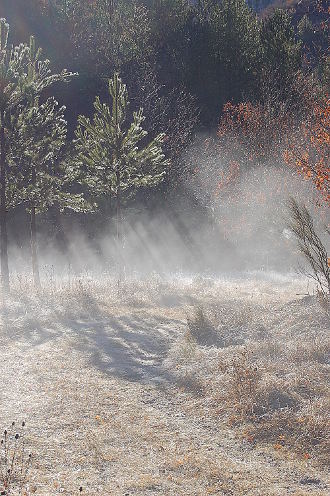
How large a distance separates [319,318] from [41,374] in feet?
20.4

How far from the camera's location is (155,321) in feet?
42.8

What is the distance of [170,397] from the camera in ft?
25.8

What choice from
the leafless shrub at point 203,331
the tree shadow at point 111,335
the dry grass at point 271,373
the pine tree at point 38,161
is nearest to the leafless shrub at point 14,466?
the dry grass at point 271,373

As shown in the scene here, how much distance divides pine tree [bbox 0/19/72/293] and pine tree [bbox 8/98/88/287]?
1.00 feet

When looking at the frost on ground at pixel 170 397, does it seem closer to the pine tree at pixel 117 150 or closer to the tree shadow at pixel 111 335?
the tree shadow at pixel 111 335

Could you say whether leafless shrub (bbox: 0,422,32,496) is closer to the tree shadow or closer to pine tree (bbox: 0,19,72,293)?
the tree shadow

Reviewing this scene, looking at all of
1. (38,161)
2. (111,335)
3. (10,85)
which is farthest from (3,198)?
(111,335)

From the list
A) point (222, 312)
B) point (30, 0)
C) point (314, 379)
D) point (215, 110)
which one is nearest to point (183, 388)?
point (314, 379)

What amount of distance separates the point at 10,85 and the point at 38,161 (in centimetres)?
269

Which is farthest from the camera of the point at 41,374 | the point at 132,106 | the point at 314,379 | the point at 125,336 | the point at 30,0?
the point at 30,0

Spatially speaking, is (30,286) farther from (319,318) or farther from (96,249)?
(96,249)

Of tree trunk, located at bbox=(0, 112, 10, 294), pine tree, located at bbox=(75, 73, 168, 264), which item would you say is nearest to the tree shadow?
tree trunk, located at bbox=(0, 112, 10, 294)

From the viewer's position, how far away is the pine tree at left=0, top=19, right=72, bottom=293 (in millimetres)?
14750

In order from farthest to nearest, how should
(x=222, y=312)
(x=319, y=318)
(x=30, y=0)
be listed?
(x=30, y=0), (x=222, y=312), (x=319, y=318)
